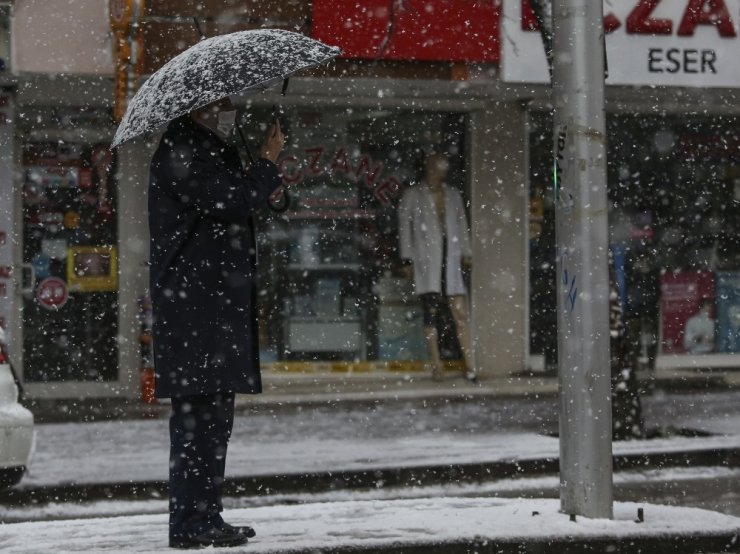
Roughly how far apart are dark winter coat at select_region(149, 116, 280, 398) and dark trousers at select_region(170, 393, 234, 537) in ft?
0.48

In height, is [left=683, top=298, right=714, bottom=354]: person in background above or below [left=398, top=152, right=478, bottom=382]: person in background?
below

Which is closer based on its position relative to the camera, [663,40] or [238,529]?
[238,529]

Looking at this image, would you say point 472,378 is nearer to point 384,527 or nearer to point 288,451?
point 288,451

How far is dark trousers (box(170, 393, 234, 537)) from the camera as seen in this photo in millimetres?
5797

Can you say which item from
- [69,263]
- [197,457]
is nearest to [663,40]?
[69,263]

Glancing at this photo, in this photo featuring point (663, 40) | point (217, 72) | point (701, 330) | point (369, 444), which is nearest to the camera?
point (217, 72)

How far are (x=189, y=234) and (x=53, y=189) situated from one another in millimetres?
9507

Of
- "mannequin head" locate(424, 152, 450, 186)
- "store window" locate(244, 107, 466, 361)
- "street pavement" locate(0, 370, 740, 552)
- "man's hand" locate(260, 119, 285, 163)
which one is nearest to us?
"man's hand" locate(260, 119, 285, 163)

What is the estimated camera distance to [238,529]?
6.06 meters

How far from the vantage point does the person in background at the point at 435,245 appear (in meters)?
15.2

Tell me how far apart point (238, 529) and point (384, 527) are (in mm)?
690

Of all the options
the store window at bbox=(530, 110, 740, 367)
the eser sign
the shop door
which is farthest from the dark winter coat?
the store window at bbox=(530, 110, 740, 367)

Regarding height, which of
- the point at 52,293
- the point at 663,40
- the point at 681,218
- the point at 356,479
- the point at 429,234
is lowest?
the point at 356,479

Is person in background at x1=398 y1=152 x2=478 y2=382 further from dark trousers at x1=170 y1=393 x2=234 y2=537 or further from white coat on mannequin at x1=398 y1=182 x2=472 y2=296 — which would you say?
dark trousers at x1=170 y1=393 x2=234 y2=537
